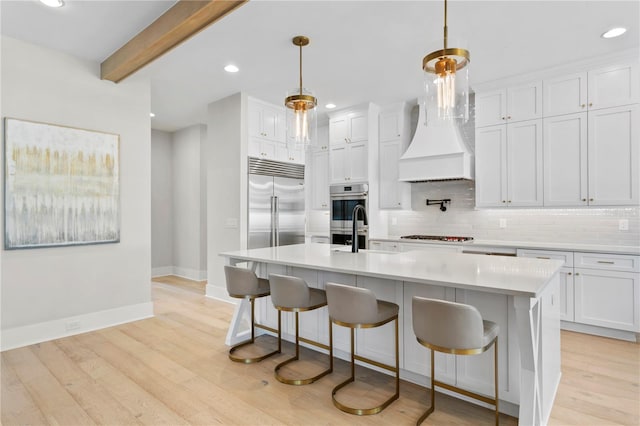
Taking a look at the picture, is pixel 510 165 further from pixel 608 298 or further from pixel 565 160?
pixel 608 298

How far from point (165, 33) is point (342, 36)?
1.51m

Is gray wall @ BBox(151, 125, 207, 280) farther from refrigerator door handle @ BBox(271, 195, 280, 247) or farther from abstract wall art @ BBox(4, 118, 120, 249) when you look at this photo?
abstract wall art @ BBox(4, 118, 120, 249)

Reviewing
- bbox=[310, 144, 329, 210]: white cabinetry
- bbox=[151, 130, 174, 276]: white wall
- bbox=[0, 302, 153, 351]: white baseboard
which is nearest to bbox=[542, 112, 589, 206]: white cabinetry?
bbox=[310, 144, 329, 210]: white cabinetry

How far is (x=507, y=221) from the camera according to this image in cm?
461

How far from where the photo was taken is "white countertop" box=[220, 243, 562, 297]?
1.84 metres

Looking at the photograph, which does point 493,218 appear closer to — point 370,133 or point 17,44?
point 370,133

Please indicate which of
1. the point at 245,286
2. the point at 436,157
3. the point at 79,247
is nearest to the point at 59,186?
the point at 79,247

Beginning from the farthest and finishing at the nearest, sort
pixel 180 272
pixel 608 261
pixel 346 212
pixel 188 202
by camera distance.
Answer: pixel 180 272, pixel 188 202, pixel 346 212, pixel 608 261

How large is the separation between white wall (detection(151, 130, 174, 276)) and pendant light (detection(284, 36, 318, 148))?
4915 millimetres

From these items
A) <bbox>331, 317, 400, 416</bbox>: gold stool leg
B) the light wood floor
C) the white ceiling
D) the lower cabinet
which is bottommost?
the light wood floor

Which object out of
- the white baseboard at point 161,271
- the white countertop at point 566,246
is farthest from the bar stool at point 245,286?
the white baseboard at point 161,271

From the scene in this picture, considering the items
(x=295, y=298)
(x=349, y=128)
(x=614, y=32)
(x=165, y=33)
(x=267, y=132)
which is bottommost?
(x=295, y=298)

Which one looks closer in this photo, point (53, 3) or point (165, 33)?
point (53, 3)

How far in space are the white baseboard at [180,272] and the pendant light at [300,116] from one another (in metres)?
4.38
